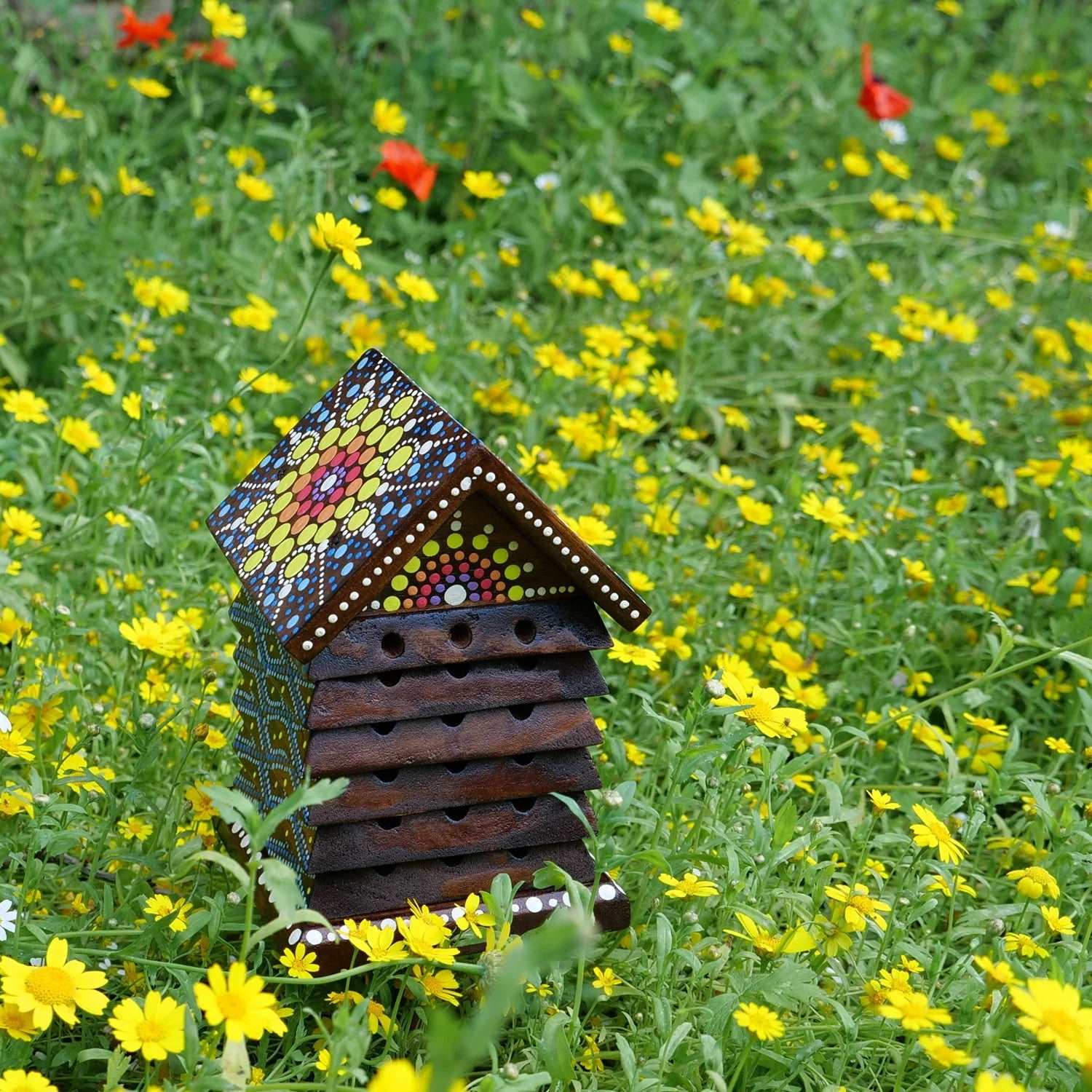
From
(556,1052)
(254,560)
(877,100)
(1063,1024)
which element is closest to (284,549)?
(254,560)

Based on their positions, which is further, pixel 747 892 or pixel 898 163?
pixel 898 163

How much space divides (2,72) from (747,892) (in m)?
3.42

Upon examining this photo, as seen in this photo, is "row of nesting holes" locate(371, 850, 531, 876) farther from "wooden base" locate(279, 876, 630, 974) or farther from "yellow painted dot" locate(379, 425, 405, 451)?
"yellow painted dot" locate(379, 425, 405, 451)

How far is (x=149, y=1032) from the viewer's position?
1940 millimetres

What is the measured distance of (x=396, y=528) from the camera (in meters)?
2.11

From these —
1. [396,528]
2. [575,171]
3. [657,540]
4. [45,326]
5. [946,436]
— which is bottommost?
Answer: [396,528]

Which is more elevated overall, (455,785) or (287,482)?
(287,482)

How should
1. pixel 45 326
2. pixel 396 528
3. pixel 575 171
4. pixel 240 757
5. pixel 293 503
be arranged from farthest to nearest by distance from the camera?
1. pixel 575 171
2. pixel 45 326
3. pixel 240 757
4. pixel 293 503
5. pixel 396 528

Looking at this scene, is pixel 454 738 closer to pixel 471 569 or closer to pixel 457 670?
pixel 457 670

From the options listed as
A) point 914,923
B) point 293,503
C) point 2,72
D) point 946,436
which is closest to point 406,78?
point 2,72

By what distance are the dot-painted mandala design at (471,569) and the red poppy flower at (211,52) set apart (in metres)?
2.61

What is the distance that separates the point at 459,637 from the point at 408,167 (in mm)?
2215

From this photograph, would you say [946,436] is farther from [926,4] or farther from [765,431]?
[926,4]

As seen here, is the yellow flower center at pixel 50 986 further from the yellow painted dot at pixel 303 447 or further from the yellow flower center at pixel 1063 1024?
the yellow flower center at pixel 1063 1024
